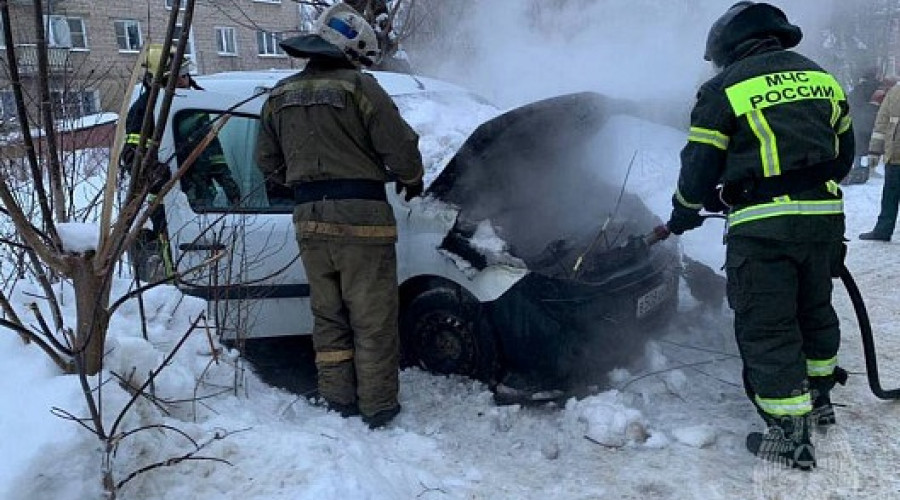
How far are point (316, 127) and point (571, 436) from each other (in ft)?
6.56

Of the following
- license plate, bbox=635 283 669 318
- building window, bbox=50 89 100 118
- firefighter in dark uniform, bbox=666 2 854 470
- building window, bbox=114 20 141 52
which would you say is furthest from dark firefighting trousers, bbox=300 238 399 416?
building window, bbox=114 20 141 52

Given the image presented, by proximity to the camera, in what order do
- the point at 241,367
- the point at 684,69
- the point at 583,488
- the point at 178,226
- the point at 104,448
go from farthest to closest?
the point at 684,69, the point at 178,226, the point at 241,367, the point at 583,488, the point at 104,448

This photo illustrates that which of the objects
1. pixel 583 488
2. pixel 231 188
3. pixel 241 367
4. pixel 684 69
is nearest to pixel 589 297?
pixel 583 488

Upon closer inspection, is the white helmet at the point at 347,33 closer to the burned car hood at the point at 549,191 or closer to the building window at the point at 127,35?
the burned car hood at the point at 549,191

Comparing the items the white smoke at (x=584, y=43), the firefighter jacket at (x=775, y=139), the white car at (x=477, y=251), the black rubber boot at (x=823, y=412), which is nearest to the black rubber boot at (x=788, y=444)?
the black rubber boot at (x=823, y=412)

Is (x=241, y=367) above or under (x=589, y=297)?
under

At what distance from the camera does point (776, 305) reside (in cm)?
304

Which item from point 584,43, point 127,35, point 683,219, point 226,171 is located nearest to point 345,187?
point 226,171

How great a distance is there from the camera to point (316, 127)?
133 inches

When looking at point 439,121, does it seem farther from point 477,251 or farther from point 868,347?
point 868,347

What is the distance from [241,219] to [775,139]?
108 inches

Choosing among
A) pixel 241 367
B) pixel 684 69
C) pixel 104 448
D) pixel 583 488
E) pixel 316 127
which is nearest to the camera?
pixel 104 448

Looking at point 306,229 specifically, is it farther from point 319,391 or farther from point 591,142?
point 591,142

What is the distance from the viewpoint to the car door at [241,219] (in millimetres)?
3895
